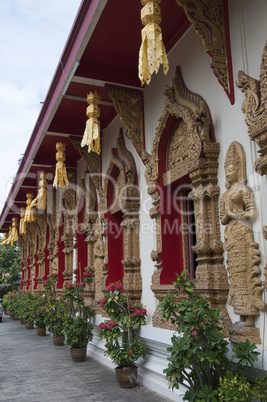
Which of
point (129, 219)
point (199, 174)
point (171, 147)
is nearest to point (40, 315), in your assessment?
point (129, 219)

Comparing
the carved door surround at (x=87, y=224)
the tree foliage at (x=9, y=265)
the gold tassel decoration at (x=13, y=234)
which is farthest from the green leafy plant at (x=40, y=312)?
Answer: the tree foliage at (x=9, y=265)

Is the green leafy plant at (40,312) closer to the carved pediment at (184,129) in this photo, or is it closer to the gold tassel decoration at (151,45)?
the carved pediment at (184,129)

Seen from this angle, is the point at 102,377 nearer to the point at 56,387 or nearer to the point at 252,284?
the point at 56,387

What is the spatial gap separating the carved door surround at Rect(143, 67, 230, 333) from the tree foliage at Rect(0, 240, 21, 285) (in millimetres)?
21433

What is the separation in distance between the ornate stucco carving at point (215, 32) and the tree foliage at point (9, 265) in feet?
75.6

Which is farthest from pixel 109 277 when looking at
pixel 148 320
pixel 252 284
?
pixel 252 284

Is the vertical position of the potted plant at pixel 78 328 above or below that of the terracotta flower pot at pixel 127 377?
above

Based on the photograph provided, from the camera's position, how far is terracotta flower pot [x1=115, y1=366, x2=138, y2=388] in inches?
189

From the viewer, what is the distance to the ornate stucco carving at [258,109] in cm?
304

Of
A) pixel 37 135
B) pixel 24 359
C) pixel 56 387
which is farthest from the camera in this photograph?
pixel 37 135

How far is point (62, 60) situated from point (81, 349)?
459 centimetres

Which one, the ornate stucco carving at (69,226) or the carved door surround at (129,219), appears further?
the ornate stucco carving at (69,226)

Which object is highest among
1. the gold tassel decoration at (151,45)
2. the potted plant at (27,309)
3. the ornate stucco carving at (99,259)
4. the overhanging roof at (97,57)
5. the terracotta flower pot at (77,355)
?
the overhanging roof at (97,57)

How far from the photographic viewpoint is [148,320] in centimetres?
532
